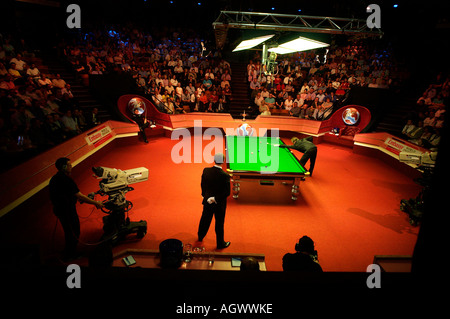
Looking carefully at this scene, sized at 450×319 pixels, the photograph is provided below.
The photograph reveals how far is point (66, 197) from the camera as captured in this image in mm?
3506

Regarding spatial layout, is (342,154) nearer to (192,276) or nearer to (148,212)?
(148,212)

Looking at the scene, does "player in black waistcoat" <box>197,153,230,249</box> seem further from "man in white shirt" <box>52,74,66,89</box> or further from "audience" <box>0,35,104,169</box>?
"man in white shirt" <box>52,74,66,89</box>

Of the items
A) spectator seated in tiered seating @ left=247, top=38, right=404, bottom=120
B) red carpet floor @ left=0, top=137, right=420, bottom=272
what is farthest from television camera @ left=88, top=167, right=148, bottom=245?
spectator seated in tiered seating @ left=247, top=38, right=404, bottom=120

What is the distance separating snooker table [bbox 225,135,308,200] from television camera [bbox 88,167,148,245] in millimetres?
2202

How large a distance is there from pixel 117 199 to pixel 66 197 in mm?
767

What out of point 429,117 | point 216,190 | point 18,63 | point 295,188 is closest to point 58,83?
point 18,63

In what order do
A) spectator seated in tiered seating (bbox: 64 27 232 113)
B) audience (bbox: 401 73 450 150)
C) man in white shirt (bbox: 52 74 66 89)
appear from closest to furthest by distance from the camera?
1. audience (bbox: 401 73 450 150)
2. man in white shirt (bbox: 52 74 66 89)
3. spectator seated in tiered seating (bbox: 64 27 232 113)

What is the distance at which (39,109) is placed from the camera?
723 cm

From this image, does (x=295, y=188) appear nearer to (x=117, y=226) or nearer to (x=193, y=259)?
(x=193, y=259)

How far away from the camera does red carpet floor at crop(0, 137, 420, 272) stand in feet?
14.4

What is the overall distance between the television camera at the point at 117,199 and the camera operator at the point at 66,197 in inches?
11.8

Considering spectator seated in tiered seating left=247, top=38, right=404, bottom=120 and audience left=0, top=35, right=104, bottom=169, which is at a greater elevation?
spectator seated in tiered seating left=247, top=38, right=404, bottom=120

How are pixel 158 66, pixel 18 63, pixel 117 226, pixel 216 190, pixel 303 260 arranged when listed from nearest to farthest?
pixel 303 260 < pixel 216 190 < pixel 117 226 < pixel 18 63 < pixel 158 66

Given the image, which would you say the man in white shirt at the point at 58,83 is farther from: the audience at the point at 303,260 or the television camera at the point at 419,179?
the television camera at the point at 419,179
